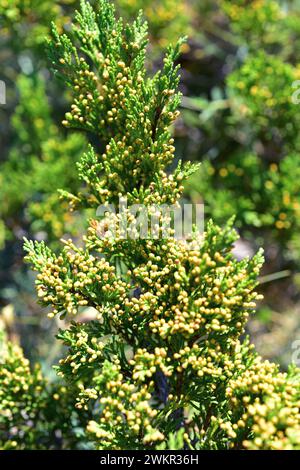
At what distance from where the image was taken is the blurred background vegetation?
415cm

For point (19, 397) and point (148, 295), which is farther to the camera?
point (19, 397)

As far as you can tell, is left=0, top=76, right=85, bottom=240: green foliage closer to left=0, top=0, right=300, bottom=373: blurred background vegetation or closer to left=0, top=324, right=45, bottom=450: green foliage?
left=0, top=0, right=300, bottom=373: blurred background vegetation

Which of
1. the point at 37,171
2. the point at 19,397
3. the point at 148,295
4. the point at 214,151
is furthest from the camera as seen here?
the point at 214,151

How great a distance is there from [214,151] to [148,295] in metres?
3.62

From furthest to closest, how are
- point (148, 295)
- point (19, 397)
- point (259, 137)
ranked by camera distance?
1. point (259, 137)
2. point (19, 397)
3. point (148, 295)

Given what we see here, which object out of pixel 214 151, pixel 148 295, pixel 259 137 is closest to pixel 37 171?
pixel 214 151

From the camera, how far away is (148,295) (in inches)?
78.8

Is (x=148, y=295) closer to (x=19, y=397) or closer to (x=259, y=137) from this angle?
(x=19, y=397)

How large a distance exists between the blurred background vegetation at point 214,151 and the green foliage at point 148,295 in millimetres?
2015

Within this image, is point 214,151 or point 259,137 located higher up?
point 214,151

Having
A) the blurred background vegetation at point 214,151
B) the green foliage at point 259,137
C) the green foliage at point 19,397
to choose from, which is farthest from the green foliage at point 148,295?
the green foliage at point 259,137

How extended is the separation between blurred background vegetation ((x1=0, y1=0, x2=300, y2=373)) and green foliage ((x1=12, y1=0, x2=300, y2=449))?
201 centimetres

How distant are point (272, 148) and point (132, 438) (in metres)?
3.56

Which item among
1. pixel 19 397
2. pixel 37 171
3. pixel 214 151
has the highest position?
pixel 214 151
